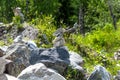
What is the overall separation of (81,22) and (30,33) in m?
11.6

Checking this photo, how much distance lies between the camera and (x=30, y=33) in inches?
390

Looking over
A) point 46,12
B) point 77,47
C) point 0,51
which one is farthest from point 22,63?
point 46,12

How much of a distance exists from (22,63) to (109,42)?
6990mm

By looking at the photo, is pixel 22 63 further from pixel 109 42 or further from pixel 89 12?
pixel 89 12

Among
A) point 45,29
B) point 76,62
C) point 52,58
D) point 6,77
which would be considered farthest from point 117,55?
point 6,77

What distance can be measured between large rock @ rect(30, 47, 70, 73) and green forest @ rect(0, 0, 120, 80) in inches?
11.2

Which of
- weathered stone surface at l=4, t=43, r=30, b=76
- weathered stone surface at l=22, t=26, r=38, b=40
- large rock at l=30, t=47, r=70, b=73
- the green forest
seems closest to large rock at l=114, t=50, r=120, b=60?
the green forest

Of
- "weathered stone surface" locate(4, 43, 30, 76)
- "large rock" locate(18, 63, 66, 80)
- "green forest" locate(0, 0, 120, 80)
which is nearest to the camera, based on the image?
"large rock" locate(18, 63, 66, 80)

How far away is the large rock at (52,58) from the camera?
697 centimetres

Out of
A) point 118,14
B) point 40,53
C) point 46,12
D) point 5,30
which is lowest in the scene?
point 118,14

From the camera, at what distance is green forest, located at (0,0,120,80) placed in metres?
9.27

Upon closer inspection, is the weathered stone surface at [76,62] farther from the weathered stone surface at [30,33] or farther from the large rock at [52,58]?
the weathered stone surface at [30,33]

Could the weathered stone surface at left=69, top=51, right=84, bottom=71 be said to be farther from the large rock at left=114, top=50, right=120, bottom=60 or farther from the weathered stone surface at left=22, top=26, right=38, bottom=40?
the large rock at left=114, top=50, right=120, bottom=60

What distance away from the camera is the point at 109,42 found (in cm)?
1330
